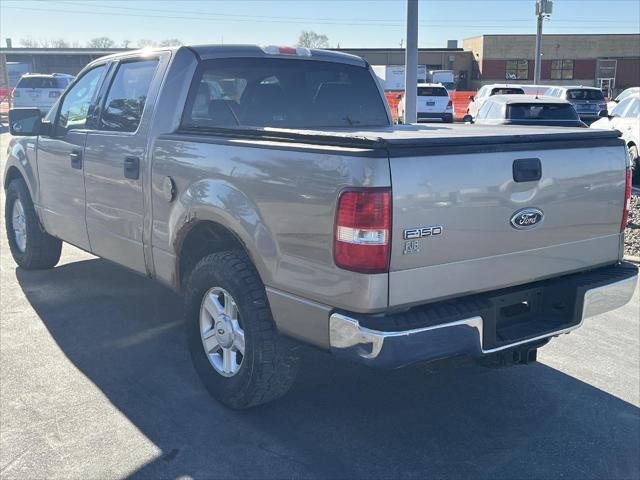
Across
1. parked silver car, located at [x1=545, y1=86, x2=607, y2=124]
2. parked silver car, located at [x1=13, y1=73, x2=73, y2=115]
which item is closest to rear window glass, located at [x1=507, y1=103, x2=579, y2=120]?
parked silver car, located at [x1=545, y1=86, x2=607, y2=124]

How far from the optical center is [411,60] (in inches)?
395

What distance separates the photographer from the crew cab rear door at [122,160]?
4.52 meters

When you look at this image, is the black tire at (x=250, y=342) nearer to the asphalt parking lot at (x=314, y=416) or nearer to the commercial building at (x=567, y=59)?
the asphalt parking lot at (x=314, y=416)

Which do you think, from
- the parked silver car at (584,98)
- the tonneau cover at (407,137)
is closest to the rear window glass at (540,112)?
the tonneau cover at (407,137)

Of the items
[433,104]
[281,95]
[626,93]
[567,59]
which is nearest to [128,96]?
[281,95]

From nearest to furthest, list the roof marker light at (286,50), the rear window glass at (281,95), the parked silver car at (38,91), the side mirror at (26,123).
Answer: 1. the rear window glass at (281,95)
2. the roof marker light at (286,50)
3. the side mirror at (26,123)
4. the parked silver car at (38,91)

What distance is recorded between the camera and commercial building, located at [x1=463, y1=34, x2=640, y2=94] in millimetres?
56125

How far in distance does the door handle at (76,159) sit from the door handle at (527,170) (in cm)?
328

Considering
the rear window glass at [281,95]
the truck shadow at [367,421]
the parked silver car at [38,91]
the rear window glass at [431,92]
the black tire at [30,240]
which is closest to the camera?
the truck shadow at [367,421]

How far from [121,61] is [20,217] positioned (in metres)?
2.40

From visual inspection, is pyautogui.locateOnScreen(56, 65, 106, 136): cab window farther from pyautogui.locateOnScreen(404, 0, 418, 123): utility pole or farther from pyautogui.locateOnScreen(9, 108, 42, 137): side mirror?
pyautogui.locateOnScreen(404, 0, 418, 123): utility pole

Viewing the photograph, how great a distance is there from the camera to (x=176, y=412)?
12.9ft

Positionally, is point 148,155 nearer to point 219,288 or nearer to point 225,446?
point 219,288

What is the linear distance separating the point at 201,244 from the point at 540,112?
35.6 feet
